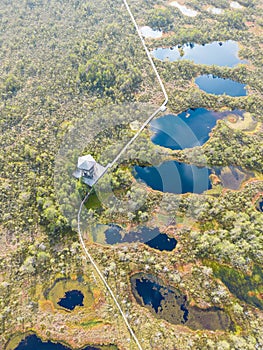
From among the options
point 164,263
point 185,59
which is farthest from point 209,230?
point 185,59

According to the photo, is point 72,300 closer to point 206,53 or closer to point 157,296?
point 157,296

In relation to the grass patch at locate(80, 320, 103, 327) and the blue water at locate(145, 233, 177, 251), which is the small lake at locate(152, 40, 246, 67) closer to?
the blue water at locate(145, 233, 177, 251)

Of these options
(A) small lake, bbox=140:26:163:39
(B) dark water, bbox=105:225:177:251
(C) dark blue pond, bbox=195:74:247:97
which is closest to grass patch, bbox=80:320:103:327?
(B) dark water, bbox=105:225:177:251

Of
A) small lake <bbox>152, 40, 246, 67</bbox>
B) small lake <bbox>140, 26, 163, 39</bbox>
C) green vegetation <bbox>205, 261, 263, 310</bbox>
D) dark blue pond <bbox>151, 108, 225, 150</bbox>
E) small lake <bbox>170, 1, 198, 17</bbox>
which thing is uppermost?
small lake <bbox>170, 1, 198, 17</bbox>

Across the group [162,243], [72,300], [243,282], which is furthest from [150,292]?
[243,282]

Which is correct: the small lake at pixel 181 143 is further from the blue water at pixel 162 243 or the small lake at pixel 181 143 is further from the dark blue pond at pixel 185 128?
the blue water at pixel 162 243

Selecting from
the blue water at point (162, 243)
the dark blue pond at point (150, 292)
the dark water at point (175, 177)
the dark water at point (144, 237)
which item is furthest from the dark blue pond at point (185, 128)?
the dark blue pond at point (150, 292)

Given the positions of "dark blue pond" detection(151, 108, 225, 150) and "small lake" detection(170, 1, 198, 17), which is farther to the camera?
"small lake" detection(170, 1, 198, 17)
